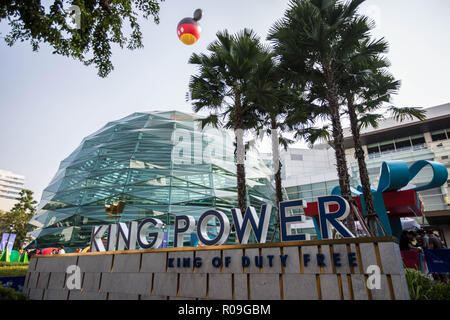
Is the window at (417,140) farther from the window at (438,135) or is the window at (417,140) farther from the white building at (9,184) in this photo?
the white building at (9,184)

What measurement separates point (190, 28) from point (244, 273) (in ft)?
21.2

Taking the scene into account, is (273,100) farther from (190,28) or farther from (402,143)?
(402,143)

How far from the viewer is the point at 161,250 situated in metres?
7.06

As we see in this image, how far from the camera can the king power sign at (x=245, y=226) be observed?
5539mm

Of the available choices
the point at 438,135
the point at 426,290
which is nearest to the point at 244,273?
the point at 426,290

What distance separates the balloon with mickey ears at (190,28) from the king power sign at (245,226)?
484cm

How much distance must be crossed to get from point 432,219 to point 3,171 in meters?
201

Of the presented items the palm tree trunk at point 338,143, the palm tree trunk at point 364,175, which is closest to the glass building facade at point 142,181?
the palm tree trunk at point 338,143

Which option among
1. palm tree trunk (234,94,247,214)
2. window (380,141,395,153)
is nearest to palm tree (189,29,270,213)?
palm tree trunk (234,94,247,214)

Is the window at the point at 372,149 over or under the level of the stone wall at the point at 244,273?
over

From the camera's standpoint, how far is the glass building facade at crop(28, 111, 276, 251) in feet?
61.6

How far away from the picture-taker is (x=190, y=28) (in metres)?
7.62

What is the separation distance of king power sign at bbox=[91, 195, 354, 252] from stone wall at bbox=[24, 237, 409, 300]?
12.1 inches
